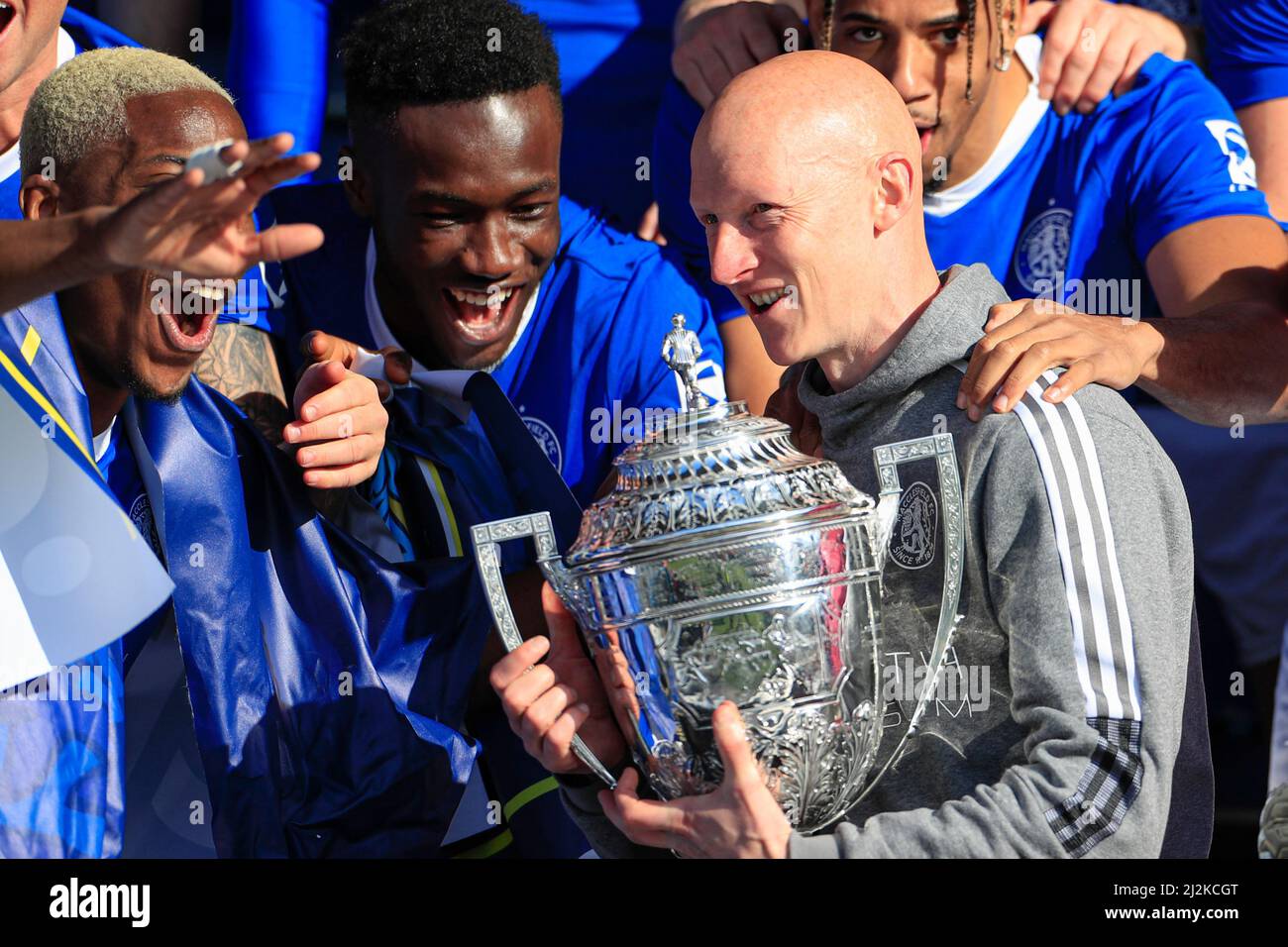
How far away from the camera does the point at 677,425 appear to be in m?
1.98

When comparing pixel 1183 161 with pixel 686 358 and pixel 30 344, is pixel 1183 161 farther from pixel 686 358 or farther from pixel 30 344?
pixel 30 344

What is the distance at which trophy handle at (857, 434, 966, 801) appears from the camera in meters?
1.85

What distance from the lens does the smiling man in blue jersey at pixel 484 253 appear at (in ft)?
9.27

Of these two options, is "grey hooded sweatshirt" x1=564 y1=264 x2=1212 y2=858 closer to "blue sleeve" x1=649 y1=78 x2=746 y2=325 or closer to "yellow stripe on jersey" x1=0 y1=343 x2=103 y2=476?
"yellow stripe on jersey" x1=0 y1=343 x2=103 y2=476

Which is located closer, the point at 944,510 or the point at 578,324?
the point at 944,510

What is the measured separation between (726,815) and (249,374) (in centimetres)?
143

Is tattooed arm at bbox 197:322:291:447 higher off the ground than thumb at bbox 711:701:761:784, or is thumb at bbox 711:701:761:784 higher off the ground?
tattooed arm at bbox 197:322:291:447

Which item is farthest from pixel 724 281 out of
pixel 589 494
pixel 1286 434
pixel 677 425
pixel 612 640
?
pixel 1286 434

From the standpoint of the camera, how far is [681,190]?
3.23 meters

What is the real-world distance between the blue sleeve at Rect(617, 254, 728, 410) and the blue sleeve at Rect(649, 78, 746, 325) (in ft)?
0.23

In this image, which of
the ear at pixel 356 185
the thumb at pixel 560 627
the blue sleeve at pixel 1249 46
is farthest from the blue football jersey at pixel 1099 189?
the thumb at pixel 560 627
